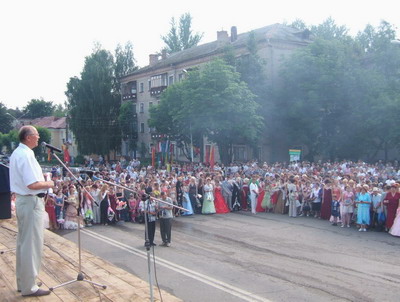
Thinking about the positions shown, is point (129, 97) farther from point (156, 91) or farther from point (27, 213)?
point (27, 213)

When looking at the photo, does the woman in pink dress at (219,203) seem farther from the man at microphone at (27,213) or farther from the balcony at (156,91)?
the balcony at (156,91)

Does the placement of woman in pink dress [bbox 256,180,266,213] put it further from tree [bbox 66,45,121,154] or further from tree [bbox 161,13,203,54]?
tree [bbox 161,13,203,54]

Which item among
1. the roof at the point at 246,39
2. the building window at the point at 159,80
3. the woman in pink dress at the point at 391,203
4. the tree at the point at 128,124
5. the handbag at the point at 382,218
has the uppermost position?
the roof at the point at 246,39

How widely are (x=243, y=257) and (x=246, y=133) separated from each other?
954 inches

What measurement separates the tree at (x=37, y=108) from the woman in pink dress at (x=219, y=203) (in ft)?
346

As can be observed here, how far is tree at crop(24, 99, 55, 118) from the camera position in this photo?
116188 mm

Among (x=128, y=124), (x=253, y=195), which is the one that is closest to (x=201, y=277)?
(x=253, y=195)

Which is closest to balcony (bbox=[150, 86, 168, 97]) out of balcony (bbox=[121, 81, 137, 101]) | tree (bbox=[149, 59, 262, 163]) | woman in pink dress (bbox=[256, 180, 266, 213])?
balcony (bbox=[121, 81, 137, 101])

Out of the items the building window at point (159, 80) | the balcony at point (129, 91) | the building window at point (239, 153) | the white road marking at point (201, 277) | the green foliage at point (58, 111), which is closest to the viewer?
the white road marking at point (201, 277)

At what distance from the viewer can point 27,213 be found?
5.19 metres

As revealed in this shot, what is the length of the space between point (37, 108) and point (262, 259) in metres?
116

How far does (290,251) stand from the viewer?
39.4 ft

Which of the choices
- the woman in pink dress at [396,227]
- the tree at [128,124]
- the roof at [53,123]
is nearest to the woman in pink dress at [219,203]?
the woman in pink dress at [396,227]

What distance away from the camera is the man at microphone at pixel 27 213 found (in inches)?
202
